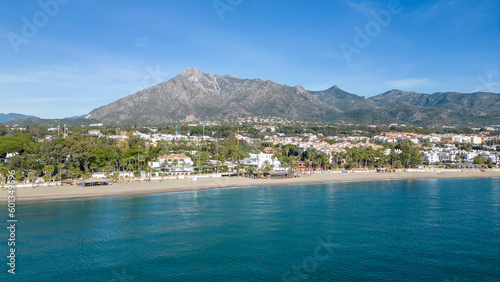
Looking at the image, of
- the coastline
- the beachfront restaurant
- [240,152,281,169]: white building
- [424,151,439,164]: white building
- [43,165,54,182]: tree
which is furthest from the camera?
[424,151,439,164]: white building

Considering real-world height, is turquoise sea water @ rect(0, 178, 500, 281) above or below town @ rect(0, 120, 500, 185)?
below

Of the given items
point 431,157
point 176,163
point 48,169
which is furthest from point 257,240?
point 431,157

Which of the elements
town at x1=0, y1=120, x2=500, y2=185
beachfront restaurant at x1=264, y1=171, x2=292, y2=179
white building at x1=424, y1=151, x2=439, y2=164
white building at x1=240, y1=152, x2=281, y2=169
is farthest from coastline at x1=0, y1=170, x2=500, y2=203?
white building at x1=424, y1=151, x2=439, y2=164

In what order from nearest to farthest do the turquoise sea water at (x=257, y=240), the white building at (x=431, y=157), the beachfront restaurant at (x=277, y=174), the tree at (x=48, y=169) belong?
1. the turquoise sea water at (x=257, y=240)
2. the tree at (x=48, y=169)
3. the beachfront restaurant at (x=277, y=174)
4. the white building at (x=431, y=157)

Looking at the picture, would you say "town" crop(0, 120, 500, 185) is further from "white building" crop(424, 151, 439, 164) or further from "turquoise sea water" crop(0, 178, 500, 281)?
"turquoise sea water" crop(0, 178, 500, 281)

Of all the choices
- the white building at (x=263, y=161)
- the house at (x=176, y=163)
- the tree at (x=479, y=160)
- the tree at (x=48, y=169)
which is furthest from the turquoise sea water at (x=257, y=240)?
the tree at (x=479, y=160)

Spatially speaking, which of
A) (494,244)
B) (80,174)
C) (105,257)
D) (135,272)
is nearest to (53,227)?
(105,257)

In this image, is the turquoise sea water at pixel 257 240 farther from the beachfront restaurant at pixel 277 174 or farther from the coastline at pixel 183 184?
the beachfront restaurant at pixel 277 174
